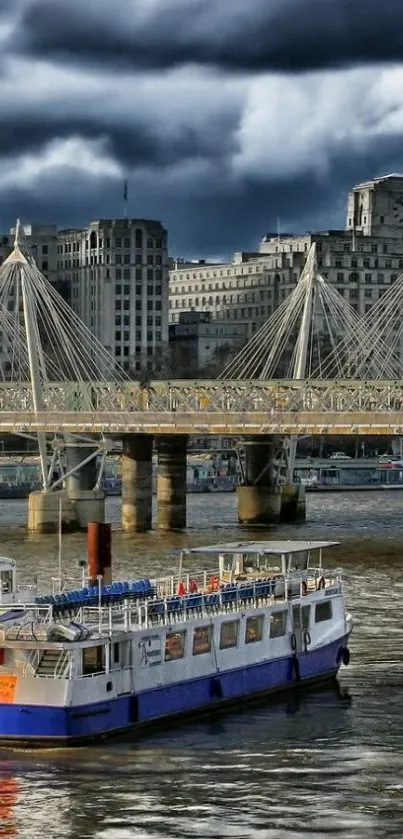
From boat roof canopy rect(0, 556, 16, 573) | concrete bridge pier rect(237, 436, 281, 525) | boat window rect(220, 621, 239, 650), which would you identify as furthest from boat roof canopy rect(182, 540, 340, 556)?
concrete bridge pier rect(237, 436, 281, 525)

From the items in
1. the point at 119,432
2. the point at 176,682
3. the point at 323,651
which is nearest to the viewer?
the point at 176,682

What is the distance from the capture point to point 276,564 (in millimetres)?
75625

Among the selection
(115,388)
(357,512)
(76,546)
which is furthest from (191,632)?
(357,512)

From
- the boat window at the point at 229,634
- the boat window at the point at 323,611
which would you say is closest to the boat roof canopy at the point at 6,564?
the boat window at the point at 229,634

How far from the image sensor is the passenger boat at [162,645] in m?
61.2

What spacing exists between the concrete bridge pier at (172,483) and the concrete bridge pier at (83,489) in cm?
420

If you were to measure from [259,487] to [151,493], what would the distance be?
26.9 feet

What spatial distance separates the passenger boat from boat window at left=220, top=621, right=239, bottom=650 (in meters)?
0.04

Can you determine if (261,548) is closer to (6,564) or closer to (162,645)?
(6,564)

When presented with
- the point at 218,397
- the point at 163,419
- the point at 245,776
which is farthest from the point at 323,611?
the point at 218,397

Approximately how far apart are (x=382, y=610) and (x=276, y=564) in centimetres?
1537

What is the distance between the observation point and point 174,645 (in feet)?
217

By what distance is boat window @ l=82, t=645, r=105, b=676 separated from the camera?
6247 cm

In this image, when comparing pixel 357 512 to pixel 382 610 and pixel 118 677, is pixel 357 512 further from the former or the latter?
pixel 118 677
